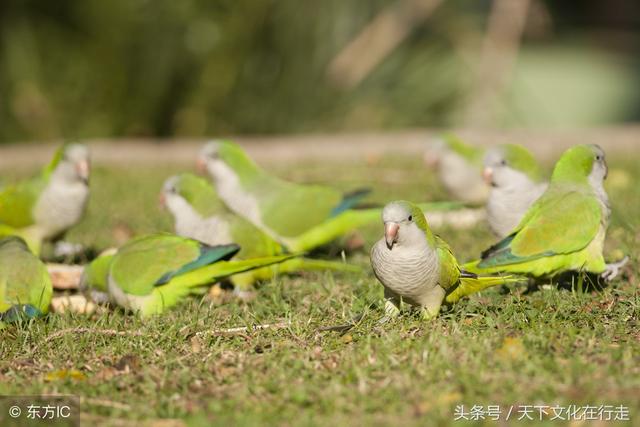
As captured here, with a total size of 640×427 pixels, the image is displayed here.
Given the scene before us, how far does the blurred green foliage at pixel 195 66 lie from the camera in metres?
10.2

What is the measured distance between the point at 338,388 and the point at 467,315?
0.91 metres

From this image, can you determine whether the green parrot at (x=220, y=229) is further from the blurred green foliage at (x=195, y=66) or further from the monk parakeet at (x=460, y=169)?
the blurred green foliage at (x=195, y=66)

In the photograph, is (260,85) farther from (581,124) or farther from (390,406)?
(390,406)

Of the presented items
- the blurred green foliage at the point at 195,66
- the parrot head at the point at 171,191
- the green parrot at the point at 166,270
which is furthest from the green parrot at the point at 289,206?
the blurred green foliage at the point at 195,66

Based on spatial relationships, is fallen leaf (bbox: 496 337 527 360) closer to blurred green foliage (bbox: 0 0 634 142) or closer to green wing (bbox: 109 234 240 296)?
green wing (bbox: 109 234 240 296)

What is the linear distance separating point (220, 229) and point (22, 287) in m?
1.07

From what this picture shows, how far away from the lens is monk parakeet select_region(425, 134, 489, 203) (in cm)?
635

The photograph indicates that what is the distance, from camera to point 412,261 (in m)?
3.57

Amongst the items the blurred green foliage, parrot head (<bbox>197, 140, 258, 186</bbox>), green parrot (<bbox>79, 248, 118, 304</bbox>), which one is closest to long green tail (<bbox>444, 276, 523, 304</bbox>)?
green parrot (<bbox>79, 248, 118, 304</bbox>)

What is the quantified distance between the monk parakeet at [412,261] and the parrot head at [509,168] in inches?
48.7

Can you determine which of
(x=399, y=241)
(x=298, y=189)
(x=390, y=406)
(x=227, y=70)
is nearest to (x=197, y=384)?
(x=390, y=406)

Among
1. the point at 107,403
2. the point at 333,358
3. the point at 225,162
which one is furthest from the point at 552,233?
the point at 225,162

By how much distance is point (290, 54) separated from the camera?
1049cm

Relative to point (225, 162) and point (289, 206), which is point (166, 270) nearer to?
point (289, 206)
